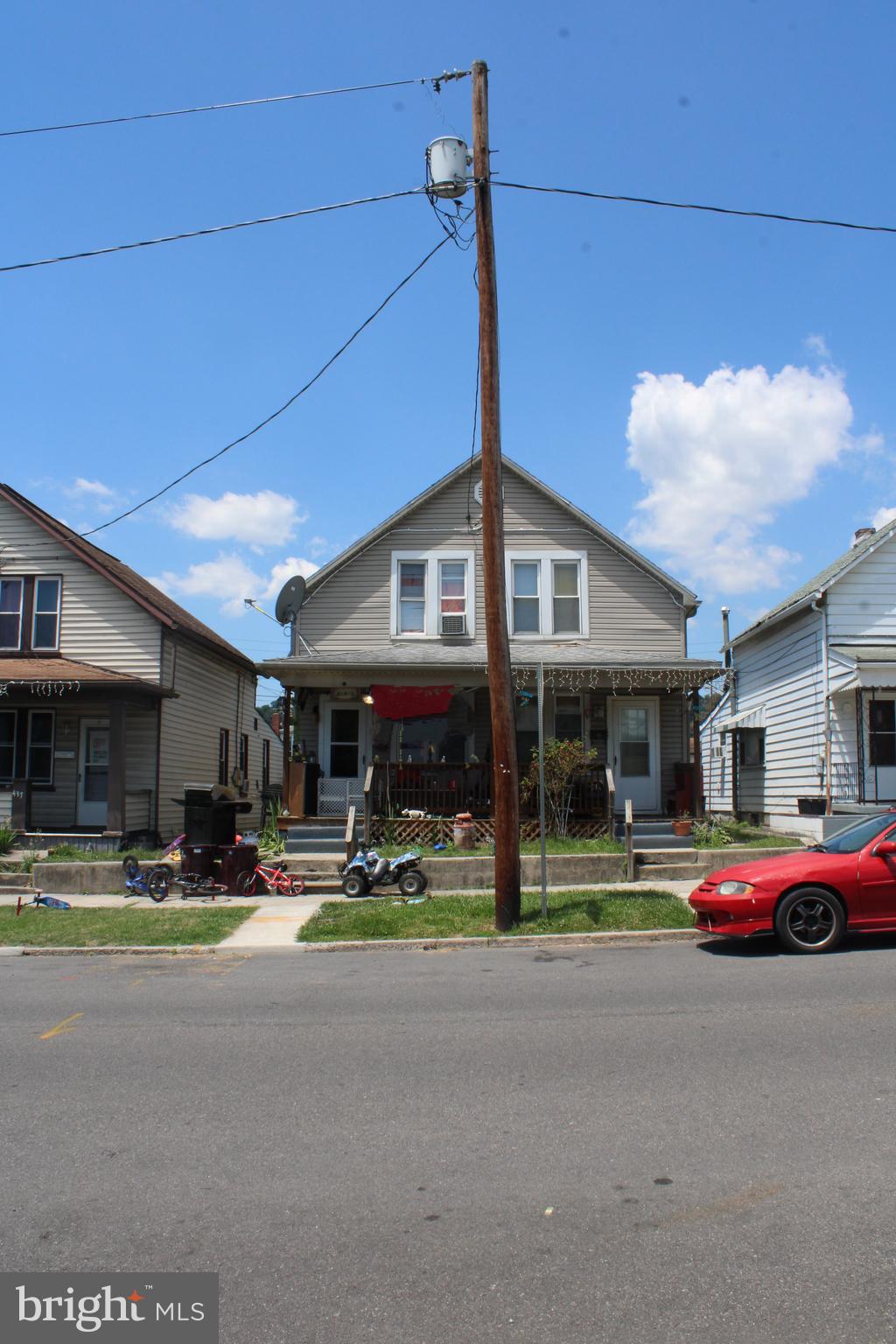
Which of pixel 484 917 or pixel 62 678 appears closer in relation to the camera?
pixel 484 917

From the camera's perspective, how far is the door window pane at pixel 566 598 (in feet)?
69.3

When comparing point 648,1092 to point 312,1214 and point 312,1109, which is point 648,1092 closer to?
point 312,1109

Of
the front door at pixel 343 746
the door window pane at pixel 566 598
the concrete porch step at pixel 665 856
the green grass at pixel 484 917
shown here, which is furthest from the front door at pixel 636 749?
the green grass at pixel 484 917

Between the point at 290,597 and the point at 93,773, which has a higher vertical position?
the point at 290,597

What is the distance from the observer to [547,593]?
2120 cm

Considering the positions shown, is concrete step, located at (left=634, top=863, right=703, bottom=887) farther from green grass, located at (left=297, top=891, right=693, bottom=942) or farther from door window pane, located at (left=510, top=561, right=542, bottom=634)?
door window pane, located at (left=510, top=561, right=542, bottom=634)

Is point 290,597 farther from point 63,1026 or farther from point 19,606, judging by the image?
point 63,1026

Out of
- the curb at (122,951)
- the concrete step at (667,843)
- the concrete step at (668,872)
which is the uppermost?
the concrete step at (667,843)

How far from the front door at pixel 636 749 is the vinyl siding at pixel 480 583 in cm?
124

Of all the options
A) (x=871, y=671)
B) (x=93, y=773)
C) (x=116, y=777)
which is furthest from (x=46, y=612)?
(x=871, y=671)

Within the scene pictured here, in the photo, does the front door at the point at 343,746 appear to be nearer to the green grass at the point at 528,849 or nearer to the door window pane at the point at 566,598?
the green grass at the point at 528,849

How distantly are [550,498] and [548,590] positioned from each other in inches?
77.2

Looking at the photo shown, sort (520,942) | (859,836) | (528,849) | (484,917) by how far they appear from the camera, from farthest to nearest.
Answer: (528,849) → (484,917) → (520,942) → (859,836)

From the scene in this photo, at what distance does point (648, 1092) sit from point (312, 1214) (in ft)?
7.56
